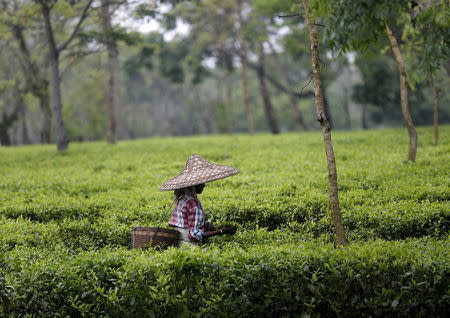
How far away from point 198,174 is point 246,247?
4.51 feet

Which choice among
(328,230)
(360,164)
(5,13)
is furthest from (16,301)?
(5,13)

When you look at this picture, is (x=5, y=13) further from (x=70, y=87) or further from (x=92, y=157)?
(x=70, y=87)

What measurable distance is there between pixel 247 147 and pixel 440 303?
43.4ft

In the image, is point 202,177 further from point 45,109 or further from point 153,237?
point 45,109

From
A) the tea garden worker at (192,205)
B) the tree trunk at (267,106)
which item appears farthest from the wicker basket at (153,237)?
the tree trunk at (267,106)

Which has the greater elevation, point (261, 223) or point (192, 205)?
point (192, 205)

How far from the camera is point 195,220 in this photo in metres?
6.40

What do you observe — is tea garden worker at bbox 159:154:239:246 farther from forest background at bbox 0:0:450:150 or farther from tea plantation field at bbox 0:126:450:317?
forest background at bbox 0:0:450:150

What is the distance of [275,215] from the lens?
27.8 ft

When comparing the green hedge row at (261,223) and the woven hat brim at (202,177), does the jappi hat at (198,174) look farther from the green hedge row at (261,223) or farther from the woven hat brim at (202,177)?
the green hedge row at (261,223)

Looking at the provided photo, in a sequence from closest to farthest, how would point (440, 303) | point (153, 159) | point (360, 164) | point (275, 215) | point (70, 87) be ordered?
1. point (440, 303)
2. point (275, 215)
3. point (360, 164)
4. point (153, 159)
5. point (70, 87)

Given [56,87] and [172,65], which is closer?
[56,87]

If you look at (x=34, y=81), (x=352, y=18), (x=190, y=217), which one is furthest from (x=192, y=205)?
(x=34, y=81)

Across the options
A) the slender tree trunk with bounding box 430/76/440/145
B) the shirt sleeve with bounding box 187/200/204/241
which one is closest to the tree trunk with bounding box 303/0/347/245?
the shirt sleeve with bounding box 187/200/204/241
